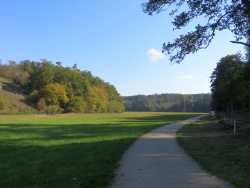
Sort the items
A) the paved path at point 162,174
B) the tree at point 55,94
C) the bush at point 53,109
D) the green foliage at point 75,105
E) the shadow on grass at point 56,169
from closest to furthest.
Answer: the paved path at point 162,174 < the shadow on grass at point 56,169 < the bush at point 53,109 < the tree at point 55,94 < the green foliage at point 75,105

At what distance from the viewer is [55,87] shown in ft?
458

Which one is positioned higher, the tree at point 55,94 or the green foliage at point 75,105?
the tree at point 55,94

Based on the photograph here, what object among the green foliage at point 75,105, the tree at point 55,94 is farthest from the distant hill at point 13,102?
the green foliage at point 75,105

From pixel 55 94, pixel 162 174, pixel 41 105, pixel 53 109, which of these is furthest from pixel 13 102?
pixel 162 174

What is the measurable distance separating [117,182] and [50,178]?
195 cm

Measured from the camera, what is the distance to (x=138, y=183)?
1059cm

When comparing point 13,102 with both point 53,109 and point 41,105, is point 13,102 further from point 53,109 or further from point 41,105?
point 53,109

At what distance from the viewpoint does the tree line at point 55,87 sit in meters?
140

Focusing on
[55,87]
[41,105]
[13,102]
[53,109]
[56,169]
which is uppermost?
[55,87]

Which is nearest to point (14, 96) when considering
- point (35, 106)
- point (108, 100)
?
point (35, 106)

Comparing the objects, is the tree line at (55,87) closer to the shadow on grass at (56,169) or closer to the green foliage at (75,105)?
the green foliage at (75,105)

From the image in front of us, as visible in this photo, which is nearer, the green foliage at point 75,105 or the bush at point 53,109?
the bush at point 53,109

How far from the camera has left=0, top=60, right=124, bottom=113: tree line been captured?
461 feet

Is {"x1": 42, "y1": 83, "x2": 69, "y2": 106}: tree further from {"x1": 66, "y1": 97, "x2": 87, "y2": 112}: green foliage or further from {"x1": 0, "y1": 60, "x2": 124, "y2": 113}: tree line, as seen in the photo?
{"x1": 66, "y1": 97, "x2": 87, "y2": 112}: green foliage
